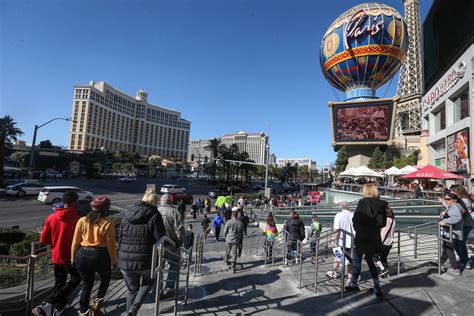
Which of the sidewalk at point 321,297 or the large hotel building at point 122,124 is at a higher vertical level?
the large hotel building at point 122,124

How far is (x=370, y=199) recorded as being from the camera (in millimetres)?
4004

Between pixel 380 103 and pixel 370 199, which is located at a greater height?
pixel 380 103

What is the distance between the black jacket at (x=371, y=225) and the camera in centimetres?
384

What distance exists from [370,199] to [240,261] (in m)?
5.45

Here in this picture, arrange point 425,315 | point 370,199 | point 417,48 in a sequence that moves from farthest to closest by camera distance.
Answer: point 417,48 < point 370,199 < point 425,315

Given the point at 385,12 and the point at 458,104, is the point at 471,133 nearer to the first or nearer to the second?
the point at 458,104

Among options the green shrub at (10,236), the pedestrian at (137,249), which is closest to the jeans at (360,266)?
the pedestrian at (137,249)

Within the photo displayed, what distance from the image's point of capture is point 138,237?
3.29 metres

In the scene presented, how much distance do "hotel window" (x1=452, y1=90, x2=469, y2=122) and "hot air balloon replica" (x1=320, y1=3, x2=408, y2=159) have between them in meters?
12.2

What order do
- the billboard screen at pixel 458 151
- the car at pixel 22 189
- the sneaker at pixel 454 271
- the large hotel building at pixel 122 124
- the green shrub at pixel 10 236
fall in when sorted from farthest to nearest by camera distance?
the large hotel building at pixel 122 124
the car at pixel 22 189
the billboard screen at pixel 458 151
the green shrub at pixel 10 236
the sneaker at pixel 454 271

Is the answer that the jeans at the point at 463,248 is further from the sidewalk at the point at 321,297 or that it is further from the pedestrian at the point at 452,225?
the sidewalk at the point at 321,297

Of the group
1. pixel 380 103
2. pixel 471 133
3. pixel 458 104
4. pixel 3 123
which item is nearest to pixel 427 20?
pixel 380 103

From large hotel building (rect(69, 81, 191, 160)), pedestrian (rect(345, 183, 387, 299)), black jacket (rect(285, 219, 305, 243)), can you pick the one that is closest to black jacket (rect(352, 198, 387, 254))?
pedestrian (rect(345, 183, 387, 299))

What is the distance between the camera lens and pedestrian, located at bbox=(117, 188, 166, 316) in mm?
3246
